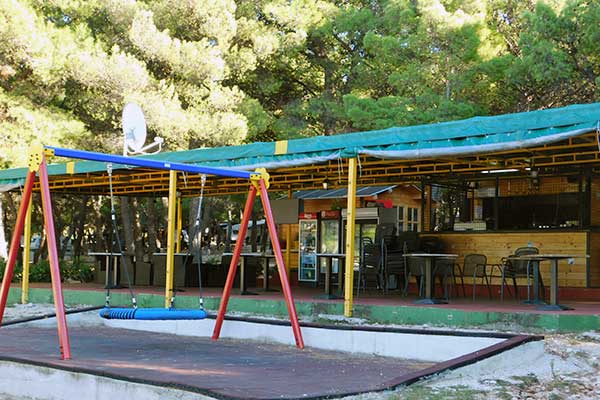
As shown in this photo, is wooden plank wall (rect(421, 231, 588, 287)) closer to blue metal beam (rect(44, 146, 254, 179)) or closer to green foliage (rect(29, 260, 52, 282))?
blue metal beam (rect(44, 146, 254, 179))

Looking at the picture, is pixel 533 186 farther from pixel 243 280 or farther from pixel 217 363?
pixel 217 363

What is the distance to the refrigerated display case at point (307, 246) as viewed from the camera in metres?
17.9

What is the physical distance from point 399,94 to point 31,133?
9.05m

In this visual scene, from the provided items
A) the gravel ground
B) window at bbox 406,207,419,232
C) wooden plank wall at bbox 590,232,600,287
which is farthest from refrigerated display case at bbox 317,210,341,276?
the gravel ground

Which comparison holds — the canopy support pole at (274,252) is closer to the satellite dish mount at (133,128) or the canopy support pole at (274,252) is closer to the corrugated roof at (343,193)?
the satellite dish mount at (133,128)

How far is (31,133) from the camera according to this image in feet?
59.2

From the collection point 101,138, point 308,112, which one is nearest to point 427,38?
point 308,112

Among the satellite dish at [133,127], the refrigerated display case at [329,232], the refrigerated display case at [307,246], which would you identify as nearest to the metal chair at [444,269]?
the satellite dish at [133,127]

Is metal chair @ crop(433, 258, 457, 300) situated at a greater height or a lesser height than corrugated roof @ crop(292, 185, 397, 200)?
lesser

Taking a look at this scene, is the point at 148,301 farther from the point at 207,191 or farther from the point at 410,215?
the point at 410,215

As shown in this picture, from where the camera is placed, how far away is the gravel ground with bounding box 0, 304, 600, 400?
19.0 ft

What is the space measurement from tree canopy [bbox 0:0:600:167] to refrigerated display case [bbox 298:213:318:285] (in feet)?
8.43

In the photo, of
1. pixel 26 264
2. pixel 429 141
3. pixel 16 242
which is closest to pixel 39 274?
pixel 26 264

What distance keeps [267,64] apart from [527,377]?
15.7 meters
